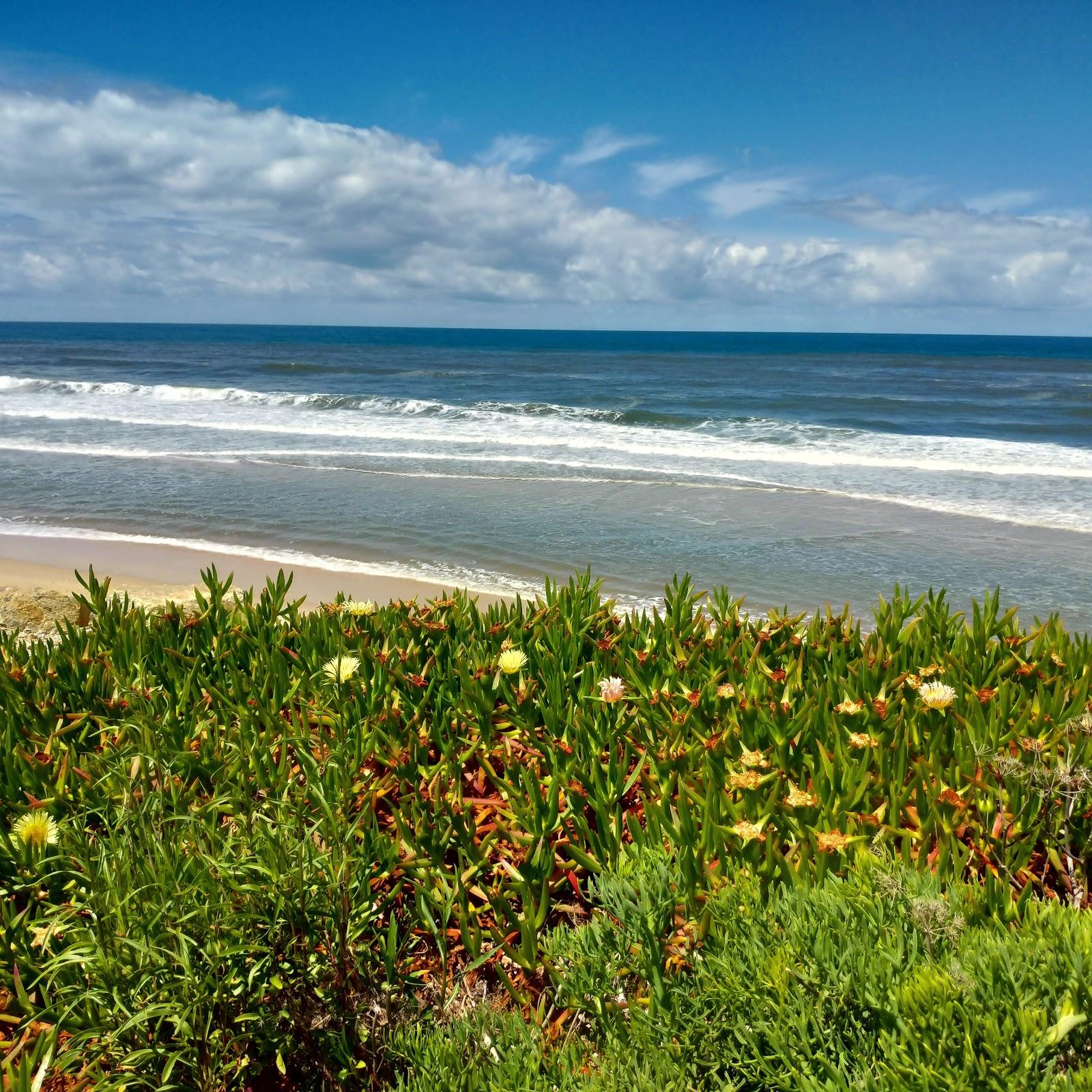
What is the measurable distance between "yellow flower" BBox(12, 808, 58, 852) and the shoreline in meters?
5.02

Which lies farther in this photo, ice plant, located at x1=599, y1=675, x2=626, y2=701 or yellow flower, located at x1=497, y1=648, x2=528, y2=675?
yellow flower, located at x1=497, y1=648, x2=528, y2=675

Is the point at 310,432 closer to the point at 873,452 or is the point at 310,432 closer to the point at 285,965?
the point at 873,452

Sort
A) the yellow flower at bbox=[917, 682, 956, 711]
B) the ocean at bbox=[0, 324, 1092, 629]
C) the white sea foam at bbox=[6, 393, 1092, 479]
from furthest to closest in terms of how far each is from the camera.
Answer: the white sea foam at bbox=[6, 393, 1092, 479] < the ocean at bbox=[0, 324, 1092, 629] < the yellow flower at bbox=[917, 682, 956, 711]

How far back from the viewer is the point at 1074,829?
204 centimetres

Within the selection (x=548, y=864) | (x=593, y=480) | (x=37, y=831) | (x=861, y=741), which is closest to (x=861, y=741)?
(x=861, y=741)

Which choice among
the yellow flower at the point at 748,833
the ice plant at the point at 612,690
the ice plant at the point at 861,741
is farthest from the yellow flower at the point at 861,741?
the ice plant at the point at 612,690

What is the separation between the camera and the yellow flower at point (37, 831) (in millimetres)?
1955

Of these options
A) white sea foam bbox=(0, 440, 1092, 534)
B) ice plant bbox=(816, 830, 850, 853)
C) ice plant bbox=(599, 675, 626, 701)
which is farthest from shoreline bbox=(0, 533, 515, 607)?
white sea foam bbox=(0, 440, 1092, 534)

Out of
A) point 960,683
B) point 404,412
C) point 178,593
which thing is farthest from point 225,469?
point 960,683

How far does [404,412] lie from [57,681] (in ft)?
77.6

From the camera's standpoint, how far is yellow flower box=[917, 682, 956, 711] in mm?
2283

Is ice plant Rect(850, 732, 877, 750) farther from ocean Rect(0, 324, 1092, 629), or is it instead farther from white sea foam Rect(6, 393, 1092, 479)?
white sea foam Rect(6, 393, 1092, 479)

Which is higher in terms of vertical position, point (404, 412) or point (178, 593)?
point (404, 412)

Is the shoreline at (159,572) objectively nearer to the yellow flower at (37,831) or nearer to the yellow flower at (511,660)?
the yellow flower at (511,660)
